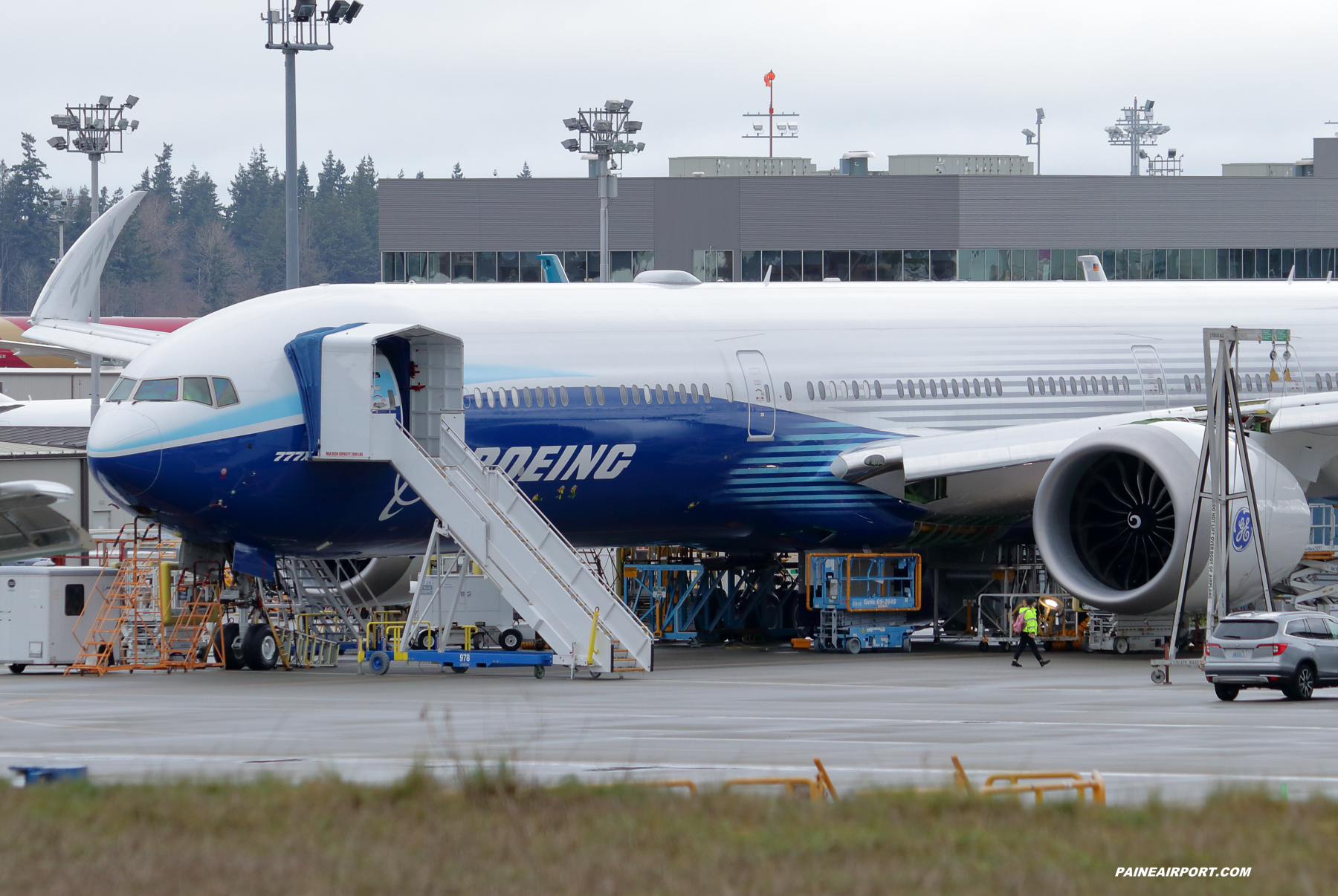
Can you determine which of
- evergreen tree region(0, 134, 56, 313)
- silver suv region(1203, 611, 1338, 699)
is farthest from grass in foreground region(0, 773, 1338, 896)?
evergreen tree region(0, 134, 56, 313)

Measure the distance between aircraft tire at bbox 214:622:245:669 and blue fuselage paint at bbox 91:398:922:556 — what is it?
1.91 metres

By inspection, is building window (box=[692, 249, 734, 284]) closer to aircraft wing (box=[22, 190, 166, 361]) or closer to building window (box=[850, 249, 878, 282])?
building window (box=[850, 249, 878, 282])

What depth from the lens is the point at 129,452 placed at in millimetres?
26219

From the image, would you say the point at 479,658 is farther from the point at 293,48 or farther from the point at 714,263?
the point at 714,263

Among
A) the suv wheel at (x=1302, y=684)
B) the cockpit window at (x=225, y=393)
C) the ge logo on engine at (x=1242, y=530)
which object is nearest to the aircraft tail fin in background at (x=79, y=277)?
the cockpit window at (x=225, y=393)

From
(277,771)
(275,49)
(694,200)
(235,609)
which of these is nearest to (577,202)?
(694,200)

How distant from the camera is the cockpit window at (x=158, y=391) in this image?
A: 26578 millimetres

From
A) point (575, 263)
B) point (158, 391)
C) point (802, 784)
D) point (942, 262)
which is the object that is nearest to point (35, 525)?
point (158, 391)

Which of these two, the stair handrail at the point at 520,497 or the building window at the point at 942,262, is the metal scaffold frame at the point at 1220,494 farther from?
the building window at the point at 942,262

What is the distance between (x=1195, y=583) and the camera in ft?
91.1

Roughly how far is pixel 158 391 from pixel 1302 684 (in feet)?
47.4

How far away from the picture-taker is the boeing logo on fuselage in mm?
27906

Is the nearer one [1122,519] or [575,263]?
[1122,519]

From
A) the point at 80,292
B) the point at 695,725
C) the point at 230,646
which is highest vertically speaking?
the point at 80,292
